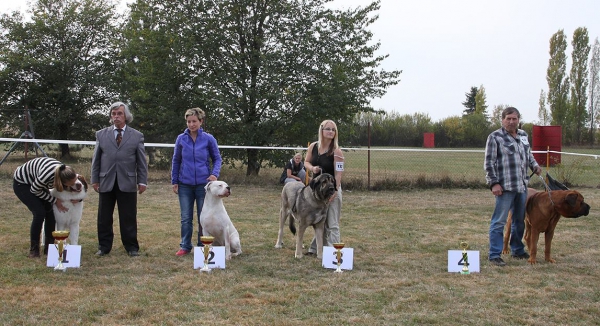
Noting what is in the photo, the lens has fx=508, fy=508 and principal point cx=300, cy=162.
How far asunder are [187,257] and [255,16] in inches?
388

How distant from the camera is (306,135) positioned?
14.4 metres

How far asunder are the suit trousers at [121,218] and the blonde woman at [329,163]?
2.03m

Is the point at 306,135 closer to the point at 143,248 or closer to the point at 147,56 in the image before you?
the point at 147,56

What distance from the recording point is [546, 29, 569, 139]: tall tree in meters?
44.2

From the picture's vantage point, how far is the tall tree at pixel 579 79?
44.5 metres

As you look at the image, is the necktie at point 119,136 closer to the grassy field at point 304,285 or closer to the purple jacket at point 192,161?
the purple jacket at point 192,161

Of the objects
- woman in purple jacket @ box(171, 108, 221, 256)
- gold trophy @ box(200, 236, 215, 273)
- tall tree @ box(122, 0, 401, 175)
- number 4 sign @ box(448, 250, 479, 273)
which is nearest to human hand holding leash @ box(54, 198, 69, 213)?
woman in purple jacket @ box(171, 108, 221, 256)

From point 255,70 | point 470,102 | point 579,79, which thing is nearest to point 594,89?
point 579,79

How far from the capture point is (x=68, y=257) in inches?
194

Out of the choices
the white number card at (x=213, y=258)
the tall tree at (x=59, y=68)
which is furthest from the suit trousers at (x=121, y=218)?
the tall tree at (x=59, y=68)

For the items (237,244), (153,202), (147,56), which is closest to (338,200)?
(237,244)

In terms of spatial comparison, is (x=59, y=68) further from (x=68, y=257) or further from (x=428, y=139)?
(x=428, y=139)

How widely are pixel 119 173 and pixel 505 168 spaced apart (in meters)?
4.09

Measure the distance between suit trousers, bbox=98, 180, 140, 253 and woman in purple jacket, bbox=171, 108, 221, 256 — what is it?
20.8 inches
